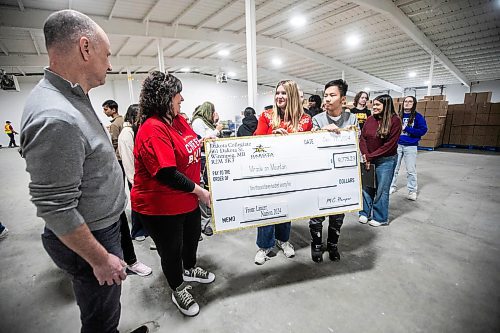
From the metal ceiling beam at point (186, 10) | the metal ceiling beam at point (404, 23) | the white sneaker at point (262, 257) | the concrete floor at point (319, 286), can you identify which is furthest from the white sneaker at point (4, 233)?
the metal ceiling beam at point (404, 23)

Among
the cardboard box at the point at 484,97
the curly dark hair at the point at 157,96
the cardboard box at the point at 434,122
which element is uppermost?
the cardboard box at the point at 484,97

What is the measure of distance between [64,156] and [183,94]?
16.1 meters

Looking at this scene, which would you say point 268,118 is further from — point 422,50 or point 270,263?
point 422,50

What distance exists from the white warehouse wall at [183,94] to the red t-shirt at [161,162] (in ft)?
43.0

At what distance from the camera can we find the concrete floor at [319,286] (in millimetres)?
1620

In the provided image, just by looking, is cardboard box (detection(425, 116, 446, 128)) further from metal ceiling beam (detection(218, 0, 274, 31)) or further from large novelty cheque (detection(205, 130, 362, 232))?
large novelty cheque (detection(205, 130, 362, 232))

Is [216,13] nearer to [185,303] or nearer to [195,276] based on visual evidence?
[195,276]

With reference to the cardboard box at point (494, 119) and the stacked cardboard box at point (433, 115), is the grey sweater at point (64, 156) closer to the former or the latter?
the stacked cardboard box at point (433, 115)

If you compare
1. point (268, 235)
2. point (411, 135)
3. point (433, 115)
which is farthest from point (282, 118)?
point (433, 115)

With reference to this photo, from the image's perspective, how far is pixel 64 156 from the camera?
0.76m

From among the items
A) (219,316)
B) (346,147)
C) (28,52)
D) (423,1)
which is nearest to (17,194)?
(219,316)

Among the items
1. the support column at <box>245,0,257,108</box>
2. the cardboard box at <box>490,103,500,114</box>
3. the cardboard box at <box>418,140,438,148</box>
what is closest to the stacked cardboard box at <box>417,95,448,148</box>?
the cardboard box at <box>418,140,438,148</box>

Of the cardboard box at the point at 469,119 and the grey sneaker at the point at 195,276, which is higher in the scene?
the cardboard box at the point at 469,119

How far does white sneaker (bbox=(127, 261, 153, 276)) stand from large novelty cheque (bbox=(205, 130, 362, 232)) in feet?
3.18
